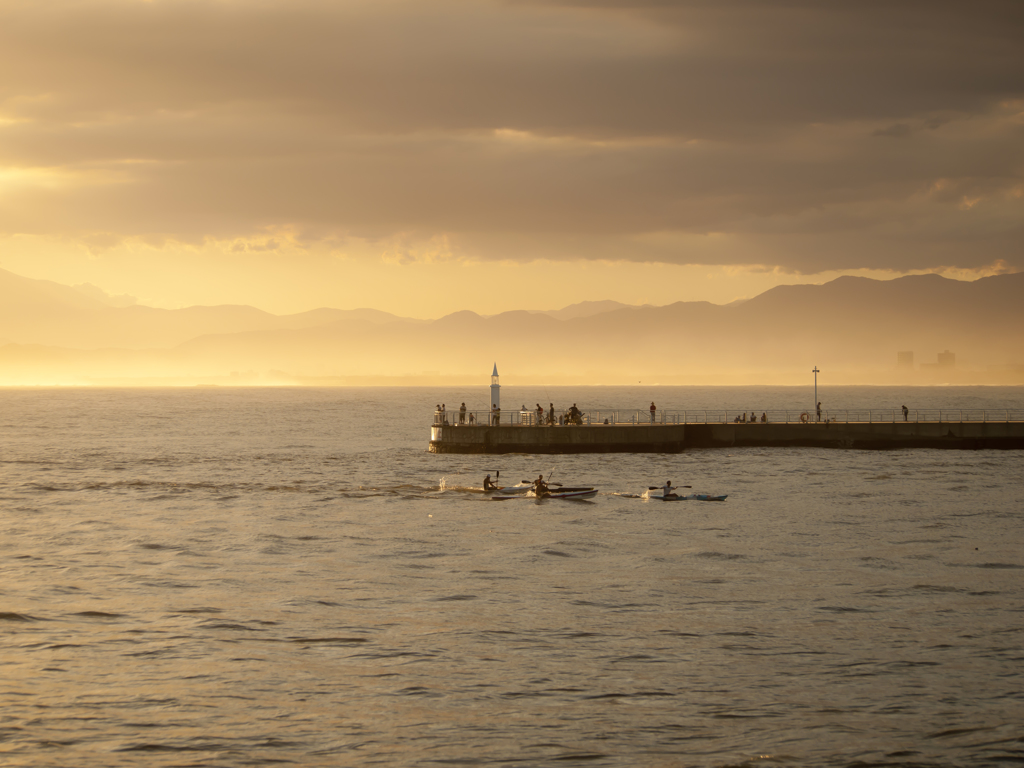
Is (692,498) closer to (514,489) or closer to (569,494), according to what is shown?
(569,494)

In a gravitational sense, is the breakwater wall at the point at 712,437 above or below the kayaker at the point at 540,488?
above

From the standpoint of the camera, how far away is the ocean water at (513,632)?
74.1 feet

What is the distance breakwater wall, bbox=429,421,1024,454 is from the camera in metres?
90.3

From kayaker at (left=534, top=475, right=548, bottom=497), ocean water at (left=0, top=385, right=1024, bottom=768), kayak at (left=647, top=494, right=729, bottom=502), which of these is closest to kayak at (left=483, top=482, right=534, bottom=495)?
kayaker at (left=534, top=475, right=548, bottom=497)

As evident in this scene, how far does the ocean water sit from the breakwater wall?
26.1 meters

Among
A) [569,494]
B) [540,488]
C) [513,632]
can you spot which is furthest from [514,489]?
[513,632]

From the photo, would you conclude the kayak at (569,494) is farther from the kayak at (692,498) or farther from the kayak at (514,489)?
the kayak at (692,498)

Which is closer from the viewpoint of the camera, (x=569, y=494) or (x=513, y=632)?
(x=513, y=632)

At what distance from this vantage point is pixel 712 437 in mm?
98375

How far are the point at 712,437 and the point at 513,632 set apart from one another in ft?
231

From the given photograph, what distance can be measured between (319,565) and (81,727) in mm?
18433

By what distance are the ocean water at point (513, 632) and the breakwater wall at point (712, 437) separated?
85.6 ft

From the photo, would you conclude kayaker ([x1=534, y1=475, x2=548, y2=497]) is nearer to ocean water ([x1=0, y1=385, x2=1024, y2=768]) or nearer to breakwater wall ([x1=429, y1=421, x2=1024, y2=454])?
ocean water ([x1=0, y1=385, x2=1024, y2=768])

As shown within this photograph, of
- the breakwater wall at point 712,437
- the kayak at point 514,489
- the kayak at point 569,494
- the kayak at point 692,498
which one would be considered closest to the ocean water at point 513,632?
the kayak at point 569,494
